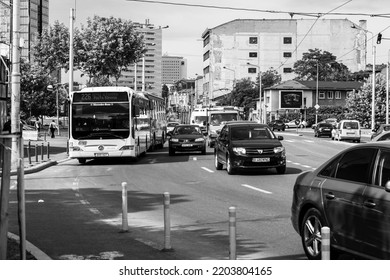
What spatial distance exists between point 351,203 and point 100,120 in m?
18.7

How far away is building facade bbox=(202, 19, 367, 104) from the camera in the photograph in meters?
120

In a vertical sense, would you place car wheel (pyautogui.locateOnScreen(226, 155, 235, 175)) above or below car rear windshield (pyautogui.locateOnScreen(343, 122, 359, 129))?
below

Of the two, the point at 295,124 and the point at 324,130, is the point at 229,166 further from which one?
the point at 295,124

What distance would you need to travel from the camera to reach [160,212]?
12039 mm

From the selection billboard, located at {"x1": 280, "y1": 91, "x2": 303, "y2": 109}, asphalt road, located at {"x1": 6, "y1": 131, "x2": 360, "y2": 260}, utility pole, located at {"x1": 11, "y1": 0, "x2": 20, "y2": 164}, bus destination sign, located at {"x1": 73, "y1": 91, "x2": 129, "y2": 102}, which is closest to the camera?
asphalt road, located at {"x1": 6, "y1": 131, "x2": 360, "y2": 260}

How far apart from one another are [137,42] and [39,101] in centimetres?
3174

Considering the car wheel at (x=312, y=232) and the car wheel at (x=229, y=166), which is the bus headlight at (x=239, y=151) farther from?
the car wheel at (x=312, y=232)

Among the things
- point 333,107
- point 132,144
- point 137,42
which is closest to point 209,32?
point 333,107

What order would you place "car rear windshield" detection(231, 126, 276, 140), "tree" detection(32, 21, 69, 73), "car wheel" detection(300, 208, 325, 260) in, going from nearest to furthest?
"car wheel" detection(300, 208, 325, 260) → "car rear windshield" detection(231, 126, 276, 140) → "tree" detection(32, 21, 69, 73)

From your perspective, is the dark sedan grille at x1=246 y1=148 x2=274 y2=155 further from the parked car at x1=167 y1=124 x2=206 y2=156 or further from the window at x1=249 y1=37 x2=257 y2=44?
the window at x1=249 y1=37 x2=257 y2=44

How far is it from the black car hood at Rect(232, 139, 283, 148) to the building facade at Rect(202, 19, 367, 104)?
317 ft

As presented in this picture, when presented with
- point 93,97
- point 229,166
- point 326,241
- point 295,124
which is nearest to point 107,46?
point 93,97

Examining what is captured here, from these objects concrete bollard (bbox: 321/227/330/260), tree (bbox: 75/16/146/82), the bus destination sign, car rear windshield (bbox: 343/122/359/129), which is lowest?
concrete bollard (bbox: 321/227/330/260)

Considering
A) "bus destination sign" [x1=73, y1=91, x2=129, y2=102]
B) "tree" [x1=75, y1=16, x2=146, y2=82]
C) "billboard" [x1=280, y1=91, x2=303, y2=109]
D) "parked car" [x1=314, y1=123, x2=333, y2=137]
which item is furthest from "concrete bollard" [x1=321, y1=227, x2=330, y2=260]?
"billboard" [x1=280, y1=91, x2=303, y2=109]
